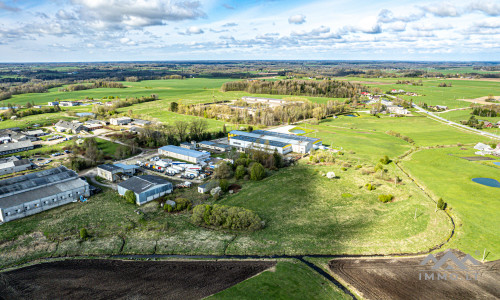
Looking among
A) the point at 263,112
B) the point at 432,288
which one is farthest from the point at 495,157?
the point at 263,112

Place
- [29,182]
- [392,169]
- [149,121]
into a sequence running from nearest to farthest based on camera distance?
[29,182]
[392,169]
[149,121]

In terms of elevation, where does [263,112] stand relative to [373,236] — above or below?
above

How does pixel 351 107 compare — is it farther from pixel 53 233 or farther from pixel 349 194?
pixel 53 233

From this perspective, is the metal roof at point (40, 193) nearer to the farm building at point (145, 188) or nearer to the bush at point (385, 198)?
the farm building at point (145, 188)

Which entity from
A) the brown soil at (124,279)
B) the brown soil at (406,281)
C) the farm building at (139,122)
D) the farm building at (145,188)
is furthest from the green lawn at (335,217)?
the farm building at (139,122)

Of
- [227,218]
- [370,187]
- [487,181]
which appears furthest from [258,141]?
[487,181]

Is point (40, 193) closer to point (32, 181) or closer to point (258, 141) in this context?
point (32, 181)
